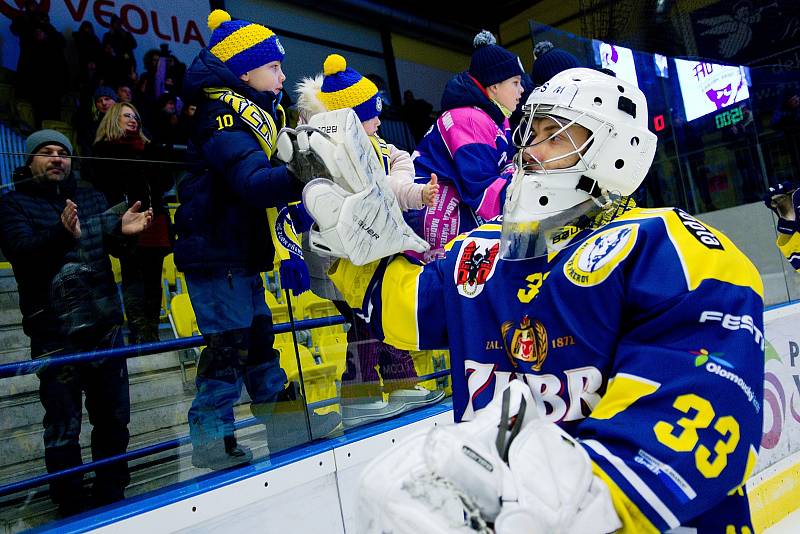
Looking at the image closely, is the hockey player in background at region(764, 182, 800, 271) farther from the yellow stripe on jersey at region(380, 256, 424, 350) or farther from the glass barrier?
the yellow stripe on jersey at region(380, 256, 424, 350)

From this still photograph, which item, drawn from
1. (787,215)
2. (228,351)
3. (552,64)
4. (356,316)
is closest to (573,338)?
(228,351)

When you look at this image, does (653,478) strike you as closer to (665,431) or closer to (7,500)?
(665,431)

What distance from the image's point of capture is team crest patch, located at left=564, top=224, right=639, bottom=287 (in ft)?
3.44

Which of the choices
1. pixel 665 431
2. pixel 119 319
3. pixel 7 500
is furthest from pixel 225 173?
pixel 665 431

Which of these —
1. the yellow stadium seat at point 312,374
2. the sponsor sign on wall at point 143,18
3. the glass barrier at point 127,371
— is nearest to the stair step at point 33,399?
the glass barrier at point 127,371

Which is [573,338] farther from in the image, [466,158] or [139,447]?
[466,158]

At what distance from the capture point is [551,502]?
760 mm

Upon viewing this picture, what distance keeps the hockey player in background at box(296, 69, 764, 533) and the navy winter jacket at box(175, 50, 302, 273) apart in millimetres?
462

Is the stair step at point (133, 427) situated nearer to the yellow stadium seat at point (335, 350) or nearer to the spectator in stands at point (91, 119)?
the yellow stadium seat at point (335, 350)

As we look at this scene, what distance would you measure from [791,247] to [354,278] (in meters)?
3.38

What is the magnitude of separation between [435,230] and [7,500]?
146 cm

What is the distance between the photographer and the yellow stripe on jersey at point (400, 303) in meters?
1.29

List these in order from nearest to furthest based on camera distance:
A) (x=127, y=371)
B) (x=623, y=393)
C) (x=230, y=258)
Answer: (x=623, y=393) < (x=127, y=371) < (x=230, y=258)

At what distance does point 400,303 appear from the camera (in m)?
1.29
